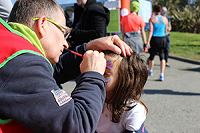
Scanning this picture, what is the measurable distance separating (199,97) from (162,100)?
2.64ft

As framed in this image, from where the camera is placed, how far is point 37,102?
2.66ft

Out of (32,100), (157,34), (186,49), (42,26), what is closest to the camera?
(32,100)

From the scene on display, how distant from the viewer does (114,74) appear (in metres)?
1.73

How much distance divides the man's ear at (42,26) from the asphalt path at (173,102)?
88.3 inches

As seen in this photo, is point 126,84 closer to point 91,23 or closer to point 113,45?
point 113,45

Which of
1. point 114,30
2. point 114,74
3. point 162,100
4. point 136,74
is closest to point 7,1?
point 114,74

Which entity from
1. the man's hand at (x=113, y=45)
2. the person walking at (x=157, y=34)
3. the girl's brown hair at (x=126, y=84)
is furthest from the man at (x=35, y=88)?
the person walking at (x=157, y=34)

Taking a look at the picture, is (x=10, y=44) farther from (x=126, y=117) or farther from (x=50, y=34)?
(x=126, y=117)

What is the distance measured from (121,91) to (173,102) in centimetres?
241

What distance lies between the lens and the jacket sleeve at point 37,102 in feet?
2.60

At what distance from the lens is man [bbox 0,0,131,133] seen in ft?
2.62

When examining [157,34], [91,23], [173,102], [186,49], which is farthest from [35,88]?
[186,49]

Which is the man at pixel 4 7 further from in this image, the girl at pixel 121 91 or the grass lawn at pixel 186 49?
the grass lawn at pixel 186 49

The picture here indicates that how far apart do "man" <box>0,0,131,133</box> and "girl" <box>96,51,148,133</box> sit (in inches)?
22.7
